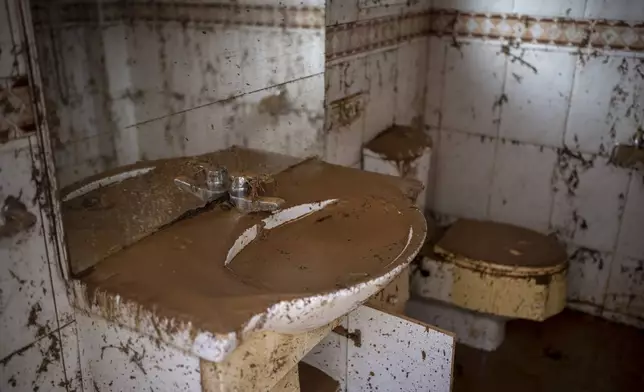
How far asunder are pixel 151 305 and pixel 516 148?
178cm

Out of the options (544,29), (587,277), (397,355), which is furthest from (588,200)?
(397,355)

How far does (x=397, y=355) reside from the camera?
4.53ft

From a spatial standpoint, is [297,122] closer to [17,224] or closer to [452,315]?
[17,224]

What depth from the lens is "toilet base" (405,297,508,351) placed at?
2188 millimetres

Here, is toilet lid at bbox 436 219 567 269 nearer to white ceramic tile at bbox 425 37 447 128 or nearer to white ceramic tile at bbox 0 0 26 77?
white ceramic tile at bbox 425 37 447 128

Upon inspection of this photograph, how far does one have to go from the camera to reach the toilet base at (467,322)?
219 cm

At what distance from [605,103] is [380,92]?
0.82 m

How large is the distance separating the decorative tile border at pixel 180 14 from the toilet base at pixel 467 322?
1.20m

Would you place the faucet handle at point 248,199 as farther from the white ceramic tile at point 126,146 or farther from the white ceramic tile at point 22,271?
the white ceramic tile at point 22,271

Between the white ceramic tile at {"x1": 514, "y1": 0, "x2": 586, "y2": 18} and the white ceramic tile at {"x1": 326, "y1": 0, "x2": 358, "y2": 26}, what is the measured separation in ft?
2.40

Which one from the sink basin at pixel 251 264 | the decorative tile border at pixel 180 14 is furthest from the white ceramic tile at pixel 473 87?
the sink basin at pixel 251 264

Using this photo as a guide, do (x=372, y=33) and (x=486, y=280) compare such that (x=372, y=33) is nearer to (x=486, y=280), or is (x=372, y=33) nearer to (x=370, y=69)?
(x=370, y=69)

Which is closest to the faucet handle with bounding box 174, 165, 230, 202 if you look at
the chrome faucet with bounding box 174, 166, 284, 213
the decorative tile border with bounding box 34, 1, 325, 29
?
the chrome faucet with bounding box 174, 166, 284, 213

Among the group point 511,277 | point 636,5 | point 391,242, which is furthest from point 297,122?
point 636,5
